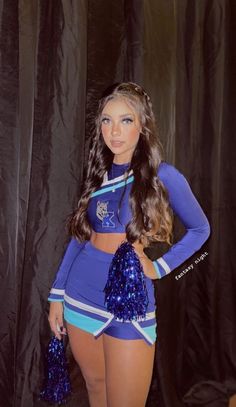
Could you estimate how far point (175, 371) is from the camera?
2.07 meters

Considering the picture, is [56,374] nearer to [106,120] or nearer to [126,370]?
[126,370]

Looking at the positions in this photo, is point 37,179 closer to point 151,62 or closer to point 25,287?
point 25,287

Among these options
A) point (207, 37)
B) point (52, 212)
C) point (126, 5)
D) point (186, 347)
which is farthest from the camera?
point (186, 347)

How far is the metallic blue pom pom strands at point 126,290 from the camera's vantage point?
125 centimetres

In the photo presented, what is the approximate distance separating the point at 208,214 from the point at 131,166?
81 centimetres

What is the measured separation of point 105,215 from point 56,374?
0.57 m

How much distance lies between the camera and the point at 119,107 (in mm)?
1319

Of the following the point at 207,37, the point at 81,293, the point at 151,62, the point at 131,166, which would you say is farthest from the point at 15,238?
the point at 207,37

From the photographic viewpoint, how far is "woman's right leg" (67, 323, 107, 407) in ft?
4.48

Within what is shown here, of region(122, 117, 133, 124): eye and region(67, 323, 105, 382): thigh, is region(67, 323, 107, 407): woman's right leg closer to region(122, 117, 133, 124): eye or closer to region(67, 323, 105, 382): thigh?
region(67, 323, 105, 382): thigh

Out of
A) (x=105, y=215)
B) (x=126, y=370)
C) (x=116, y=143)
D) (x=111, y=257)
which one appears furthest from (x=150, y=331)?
(x=116, y=143)

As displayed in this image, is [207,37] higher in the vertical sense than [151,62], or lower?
higher

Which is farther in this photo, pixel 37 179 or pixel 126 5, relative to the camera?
pixel 126 5

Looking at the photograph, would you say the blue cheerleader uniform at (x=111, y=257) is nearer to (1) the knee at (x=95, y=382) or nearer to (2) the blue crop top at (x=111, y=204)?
(2) the blue crop top at (x=111, y=204)
